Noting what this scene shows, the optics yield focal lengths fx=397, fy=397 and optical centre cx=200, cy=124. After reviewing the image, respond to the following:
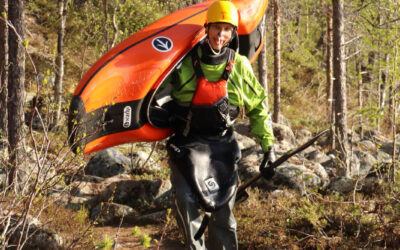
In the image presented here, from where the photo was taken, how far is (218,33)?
12.4 ft

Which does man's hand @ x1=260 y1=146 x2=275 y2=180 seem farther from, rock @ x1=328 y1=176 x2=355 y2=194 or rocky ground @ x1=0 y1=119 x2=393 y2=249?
rock @ x1=328 y1=176 x2=355 y2=194

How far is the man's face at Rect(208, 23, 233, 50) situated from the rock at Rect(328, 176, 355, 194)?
441cm

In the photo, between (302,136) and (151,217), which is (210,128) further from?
(302,136)

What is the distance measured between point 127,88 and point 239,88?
1.15 meters

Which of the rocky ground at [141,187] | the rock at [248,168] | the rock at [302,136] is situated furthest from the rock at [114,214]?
the rock at [302,136]

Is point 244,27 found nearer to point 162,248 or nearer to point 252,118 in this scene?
point 252,118

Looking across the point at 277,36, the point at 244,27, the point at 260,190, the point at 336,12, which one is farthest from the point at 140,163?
the point at 277,36

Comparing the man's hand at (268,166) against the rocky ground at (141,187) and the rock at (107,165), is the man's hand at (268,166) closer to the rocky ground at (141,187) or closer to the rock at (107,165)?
the rocky ground at (141,187)

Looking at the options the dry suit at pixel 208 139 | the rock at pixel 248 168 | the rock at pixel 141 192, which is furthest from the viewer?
the rock at pixel 248 168

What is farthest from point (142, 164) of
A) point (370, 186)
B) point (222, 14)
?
point (222, 14)

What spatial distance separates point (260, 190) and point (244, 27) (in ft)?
11.8

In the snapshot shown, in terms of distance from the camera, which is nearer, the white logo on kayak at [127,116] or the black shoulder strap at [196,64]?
the black shoulder strap at [196,64]

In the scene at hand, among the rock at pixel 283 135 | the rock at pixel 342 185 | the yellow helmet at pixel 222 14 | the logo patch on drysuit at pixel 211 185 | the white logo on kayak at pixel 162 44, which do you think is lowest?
the rock at pixel 283 135

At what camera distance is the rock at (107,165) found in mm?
9648
